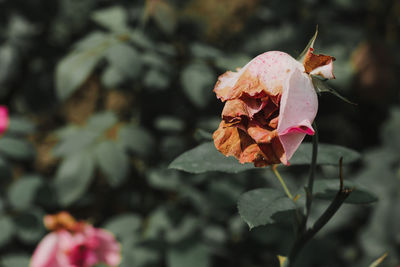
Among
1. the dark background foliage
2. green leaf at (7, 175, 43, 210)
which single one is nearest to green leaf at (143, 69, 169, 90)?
the dark background foliage

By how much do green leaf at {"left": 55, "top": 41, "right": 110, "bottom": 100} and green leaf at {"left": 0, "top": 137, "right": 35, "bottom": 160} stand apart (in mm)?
290

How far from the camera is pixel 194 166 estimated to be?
21.0 inches

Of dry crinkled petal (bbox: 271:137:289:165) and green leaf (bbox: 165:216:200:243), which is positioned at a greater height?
dry crinkled petal (bbox: 271:137:289:165)

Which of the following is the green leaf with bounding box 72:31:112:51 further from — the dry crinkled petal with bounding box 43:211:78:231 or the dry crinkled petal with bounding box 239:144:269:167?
the dry crinkled petal with bounding box 239:144:269:167

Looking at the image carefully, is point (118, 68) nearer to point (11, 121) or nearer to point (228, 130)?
point (11, 121)

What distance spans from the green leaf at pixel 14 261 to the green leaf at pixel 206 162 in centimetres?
106

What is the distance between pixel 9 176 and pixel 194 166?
1038 mm

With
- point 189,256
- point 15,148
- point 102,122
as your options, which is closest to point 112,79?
point 102,122

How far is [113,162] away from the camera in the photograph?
129 centimetres

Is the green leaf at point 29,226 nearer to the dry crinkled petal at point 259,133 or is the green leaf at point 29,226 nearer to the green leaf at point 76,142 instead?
the green leaf at point 76,142

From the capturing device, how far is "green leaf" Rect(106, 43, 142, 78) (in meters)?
1.22

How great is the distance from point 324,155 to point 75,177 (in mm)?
859

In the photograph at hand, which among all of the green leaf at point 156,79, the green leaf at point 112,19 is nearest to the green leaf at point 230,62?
the green leaf at point 156,79

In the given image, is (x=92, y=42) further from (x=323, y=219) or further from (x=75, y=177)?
(x=323, y=219)
